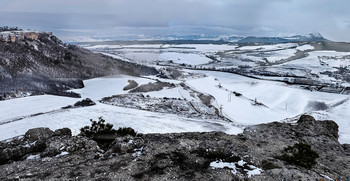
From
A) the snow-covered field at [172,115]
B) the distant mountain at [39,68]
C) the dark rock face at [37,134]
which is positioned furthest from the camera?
the distant mountain at [39,68]

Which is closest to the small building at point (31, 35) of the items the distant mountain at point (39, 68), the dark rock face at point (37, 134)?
the distant mountain at point (39, 68)

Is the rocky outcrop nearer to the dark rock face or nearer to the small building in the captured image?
the dark rock face

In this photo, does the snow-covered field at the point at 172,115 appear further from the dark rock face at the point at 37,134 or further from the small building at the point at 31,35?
the small building at the point at 31,35

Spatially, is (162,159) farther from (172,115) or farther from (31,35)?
(31,35)

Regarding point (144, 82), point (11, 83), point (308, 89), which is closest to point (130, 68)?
point (144, 82)

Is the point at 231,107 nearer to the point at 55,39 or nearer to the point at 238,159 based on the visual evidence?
the point at 238,159

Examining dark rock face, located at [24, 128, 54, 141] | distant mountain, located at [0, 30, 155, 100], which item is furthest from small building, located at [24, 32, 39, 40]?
dark rock face, located at [24, 128, 54, 141]
